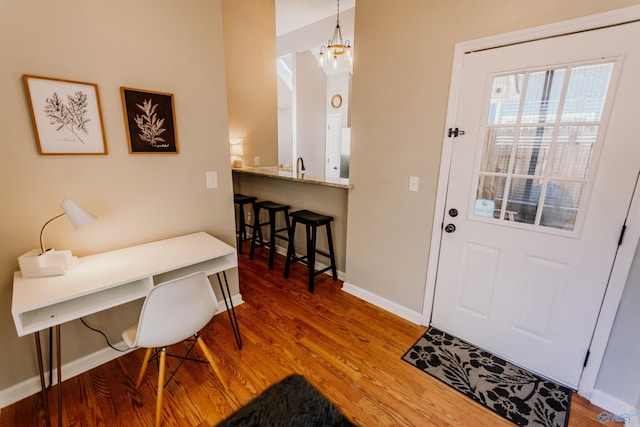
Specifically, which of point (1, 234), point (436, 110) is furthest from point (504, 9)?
point (1, 234)

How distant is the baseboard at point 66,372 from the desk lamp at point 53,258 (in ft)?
2.38

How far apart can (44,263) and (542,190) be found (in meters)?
2.83

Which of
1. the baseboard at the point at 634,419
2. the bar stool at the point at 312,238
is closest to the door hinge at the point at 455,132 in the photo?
the bar stool at the point at 312,238

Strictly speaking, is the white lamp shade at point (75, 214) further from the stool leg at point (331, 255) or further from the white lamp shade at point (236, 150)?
the white lamp shade at point (236, 150)

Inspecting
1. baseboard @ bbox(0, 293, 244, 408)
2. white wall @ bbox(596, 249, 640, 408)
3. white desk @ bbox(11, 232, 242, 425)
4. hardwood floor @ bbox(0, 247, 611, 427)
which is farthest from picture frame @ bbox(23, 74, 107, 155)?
white wall @ bbox(596, 249, 640, 408)

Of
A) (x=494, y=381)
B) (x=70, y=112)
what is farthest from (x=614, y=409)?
(x=70, y=112)

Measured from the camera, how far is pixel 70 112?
5.26 feet

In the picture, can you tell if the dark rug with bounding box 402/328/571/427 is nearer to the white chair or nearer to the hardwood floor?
the hardwood floor

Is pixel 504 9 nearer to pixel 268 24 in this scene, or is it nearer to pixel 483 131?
pixel 483 131

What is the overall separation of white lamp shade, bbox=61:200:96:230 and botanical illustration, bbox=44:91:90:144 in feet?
1.45

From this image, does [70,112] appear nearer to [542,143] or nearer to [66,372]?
[66,372]

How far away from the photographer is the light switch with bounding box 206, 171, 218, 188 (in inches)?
89.0

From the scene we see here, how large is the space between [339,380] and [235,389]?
25.8 inches

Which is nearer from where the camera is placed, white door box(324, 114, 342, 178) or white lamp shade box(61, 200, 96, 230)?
white lamp shade box(61, 200, 96, 230)
